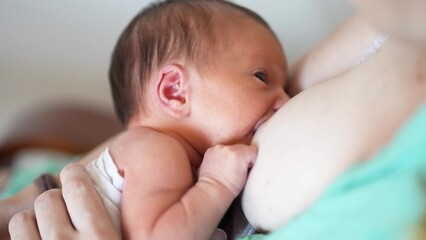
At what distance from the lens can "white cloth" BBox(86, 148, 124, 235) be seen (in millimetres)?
747

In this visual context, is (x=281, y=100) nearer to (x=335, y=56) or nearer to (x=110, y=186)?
(x=335, y=56)

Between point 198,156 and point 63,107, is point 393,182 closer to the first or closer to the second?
point 198,156

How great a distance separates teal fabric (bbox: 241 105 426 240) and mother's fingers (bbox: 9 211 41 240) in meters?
0.38

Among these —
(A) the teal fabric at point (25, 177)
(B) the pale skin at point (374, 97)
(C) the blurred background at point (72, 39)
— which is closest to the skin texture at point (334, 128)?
(B) the pale skin at point (374, 97)

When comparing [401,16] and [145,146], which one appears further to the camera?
[145,146]

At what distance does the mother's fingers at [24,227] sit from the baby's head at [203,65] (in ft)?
0.82

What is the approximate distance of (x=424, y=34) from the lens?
492mm

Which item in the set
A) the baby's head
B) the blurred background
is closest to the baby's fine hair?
the baby's head

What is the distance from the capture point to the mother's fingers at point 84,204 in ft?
2.32

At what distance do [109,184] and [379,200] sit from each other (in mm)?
403

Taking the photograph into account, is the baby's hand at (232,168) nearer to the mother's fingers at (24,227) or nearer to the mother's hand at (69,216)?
the mother's hand at (69,216)

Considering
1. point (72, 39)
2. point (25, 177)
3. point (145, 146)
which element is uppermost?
point (145, 146)

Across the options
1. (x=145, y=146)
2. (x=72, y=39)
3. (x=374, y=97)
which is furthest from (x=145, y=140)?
(x=72, y=39)

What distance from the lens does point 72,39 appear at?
1877 mm
